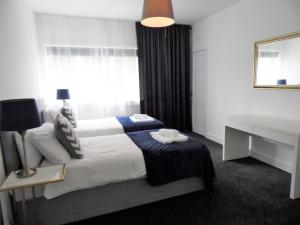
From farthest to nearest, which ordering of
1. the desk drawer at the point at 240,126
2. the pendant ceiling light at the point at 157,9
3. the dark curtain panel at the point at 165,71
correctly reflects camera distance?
the dark curtain panel at the point at 165,71 < the desk drawer at the point at 240,126 < the pendant ceiling light at the point at 157,9

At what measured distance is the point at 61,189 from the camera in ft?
6.08

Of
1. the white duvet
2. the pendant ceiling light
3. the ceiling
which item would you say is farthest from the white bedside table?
the ceiling

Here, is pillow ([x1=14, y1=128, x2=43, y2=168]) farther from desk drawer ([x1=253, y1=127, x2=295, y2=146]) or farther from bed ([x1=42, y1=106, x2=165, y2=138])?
desk drawer ([x1=253, y1=127, x2=295, y2=146])

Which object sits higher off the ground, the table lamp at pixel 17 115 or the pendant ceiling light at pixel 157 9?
the pendant ceiling light at pixel 157 9

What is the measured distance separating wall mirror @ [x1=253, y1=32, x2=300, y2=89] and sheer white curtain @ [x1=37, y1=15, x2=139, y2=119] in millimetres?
2641

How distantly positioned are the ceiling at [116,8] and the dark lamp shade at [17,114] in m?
2.65

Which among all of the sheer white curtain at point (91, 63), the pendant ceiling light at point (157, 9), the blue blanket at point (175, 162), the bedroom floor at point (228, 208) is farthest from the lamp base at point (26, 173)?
the sheer white curtain at point (91, 63)

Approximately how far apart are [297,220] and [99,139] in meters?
2.40

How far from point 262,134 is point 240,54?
5.49 ft

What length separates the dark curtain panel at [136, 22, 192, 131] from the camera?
4.76m

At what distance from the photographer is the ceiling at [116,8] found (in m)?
3.52

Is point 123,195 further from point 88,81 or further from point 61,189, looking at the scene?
point 88,81

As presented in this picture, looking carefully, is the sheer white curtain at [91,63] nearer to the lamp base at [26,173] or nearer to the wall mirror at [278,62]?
the wall mirror at [278,62]

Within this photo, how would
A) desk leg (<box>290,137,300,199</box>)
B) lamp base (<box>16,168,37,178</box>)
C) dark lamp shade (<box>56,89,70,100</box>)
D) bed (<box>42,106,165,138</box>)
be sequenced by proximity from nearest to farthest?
lamp base (<box>16,168,37,178</box>) → desk leg (<box>290,137,300,199</box>) → bed (<box>42,106,165,138</box>) → dark lamp shade (<box>56,89,70,100</box>)
